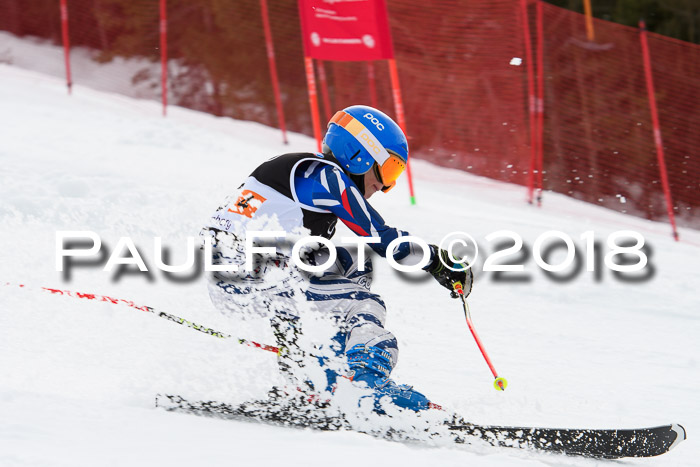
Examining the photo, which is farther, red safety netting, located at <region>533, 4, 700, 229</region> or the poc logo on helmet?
red safety netting, located at <region>533, 4, 700, 229</region>

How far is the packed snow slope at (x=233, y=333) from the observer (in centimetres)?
262

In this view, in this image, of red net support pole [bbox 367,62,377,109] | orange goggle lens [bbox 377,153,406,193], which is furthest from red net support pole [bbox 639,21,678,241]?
orange goggle lens [bbox 377,153,406,193]

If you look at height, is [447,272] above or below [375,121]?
below

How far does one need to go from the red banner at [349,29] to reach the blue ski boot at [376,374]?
490 centimetres

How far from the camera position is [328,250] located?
334 cm

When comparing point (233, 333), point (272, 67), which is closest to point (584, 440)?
point (233, 333)

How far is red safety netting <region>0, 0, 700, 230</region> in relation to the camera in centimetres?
888

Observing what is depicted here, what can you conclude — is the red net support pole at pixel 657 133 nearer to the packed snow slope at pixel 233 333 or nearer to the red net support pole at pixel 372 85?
the packed snow slope at pixel 233 333

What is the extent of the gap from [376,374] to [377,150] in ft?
3.00

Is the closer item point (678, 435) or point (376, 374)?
point (376, 374)

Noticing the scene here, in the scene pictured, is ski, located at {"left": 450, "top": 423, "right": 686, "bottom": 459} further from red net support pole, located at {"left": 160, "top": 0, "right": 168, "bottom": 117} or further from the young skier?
red net support pole, located at {"left": 160, "top": 0, "right": 168, "bottom": 117}

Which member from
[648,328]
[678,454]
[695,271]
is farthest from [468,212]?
[678,454]

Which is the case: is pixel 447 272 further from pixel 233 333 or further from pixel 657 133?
pixel 657 133

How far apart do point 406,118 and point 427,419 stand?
7.42 metres
